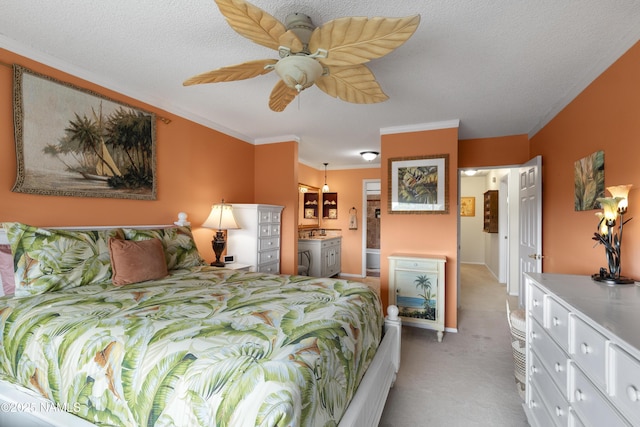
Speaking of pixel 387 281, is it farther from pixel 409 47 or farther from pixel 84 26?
pixel 84 26

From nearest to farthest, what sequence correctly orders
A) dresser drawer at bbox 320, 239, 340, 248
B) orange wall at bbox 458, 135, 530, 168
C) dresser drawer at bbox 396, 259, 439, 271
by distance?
1. dresser drawer at bbox 396, 259, 439, 271
2. orange wall at bbox 458, 135, 530, 168
3. dresser drawer at bbox 320, 239, 340, 248

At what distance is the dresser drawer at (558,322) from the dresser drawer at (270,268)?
9.35ft

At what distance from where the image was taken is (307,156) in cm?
550

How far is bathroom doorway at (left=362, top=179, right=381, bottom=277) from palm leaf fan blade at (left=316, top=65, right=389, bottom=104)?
14.0 feet

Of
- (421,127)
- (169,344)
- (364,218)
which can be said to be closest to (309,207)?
(364,218)

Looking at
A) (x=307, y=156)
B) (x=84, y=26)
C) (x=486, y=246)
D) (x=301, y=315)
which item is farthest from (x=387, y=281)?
(x=486, y=246)

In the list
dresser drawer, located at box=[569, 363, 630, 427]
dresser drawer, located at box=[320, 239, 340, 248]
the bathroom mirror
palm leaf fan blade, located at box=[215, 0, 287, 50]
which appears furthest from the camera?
the bathroom mirror

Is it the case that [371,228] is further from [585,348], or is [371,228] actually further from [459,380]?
[585,348]

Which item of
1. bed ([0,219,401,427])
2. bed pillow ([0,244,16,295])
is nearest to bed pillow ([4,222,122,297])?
bed ([0,219,401,427])

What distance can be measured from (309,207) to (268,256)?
2.55 meters

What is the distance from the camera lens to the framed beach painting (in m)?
2.05

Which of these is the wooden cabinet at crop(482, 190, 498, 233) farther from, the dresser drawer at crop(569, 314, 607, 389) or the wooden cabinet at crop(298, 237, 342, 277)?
the dresser drawer at crop(569, 314, 607, 389)

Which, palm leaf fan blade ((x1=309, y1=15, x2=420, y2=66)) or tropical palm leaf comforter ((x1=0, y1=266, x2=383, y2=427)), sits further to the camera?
palm leaf fan blade ((x1=309, y1=15, x2=420, y2=66))

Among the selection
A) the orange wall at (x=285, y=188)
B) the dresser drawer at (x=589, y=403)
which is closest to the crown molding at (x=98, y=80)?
the orange wall at (x=285, y=188)
